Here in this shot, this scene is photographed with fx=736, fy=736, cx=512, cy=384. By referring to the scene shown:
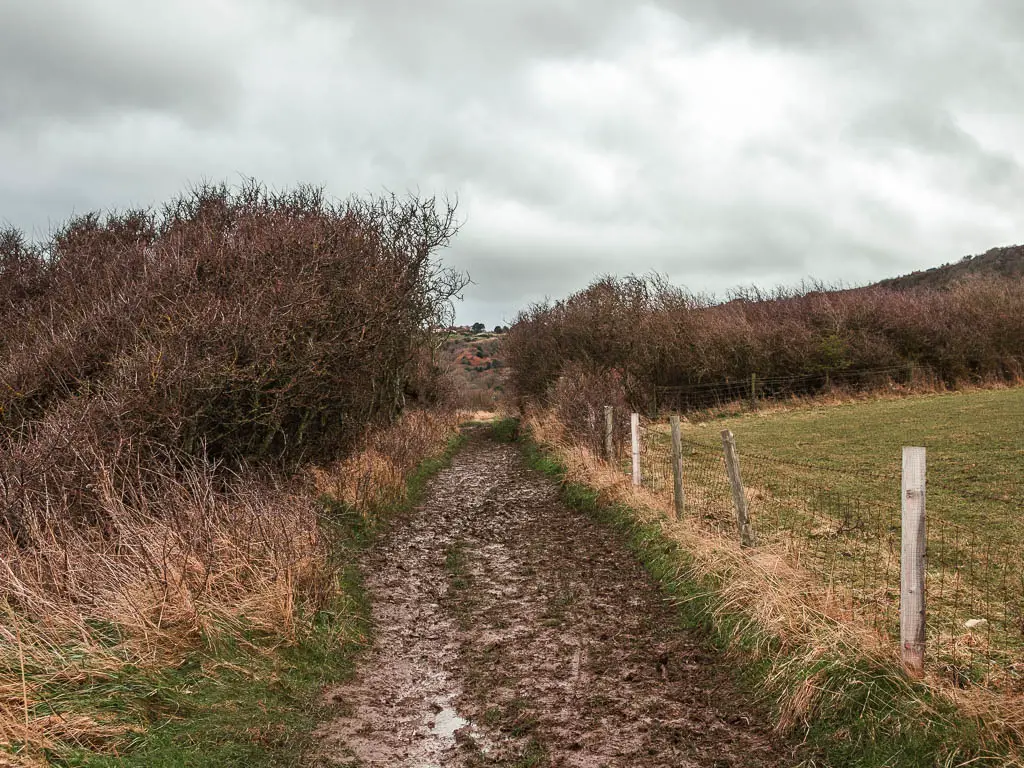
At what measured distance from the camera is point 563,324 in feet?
104

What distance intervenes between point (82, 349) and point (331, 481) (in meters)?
4.76

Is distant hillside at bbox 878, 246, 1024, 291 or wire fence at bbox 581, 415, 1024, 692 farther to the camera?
distant hillside at bbox 878, 246, 1024, 291

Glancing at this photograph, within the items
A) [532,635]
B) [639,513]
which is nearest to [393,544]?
[639,513]

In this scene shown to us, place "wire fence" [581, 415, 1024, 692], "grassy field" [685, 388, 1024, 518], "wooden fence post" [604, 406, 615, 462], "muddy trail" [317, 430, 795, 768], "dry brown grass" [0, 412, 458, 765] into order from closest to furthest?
1. "dry brown grass" [0, 412, 458, 765]
2. "muddy trail" [317, 430, 795, 768]
3. "wire fence" [581, 415, 1024, 692]
4. "grassy field" [685, 388, 1024, 518]
5. "wooden fence post" [604, 406, 615, 462]

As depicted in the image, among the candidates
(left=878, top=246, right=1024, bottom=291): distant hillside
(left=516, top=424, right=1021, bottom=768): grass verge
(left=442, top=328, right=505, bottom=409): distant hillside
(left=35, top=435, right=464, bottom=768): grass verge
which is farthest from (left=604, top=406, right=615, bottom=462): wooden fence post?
(left=878, top=246, right=1024, bottom=291): distant hillside

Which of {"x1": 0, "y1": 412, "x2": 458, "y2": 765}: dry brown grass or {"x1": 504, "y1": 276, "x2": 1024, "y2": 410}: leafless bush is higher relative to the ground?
{"x1": 504, "y1": 276, "x2": 1024, "y2": 410}: leafless bush

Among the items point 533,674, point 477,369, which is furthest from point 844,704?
point 477,369

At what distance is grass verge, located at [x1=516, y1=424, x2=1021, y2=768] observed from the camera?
12.4 ft

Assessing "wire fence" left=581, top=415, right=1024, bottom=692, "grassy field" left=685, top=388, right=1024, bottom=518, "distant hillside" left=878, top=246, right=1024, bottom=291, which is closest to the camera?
"wire fence" left=581, top=415, right=1024, bottom=692

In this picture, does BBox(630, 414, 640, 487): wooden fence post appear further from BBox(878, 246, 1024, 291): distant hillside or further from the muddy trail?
BBox(878, 246, 1024, 291): distant hillside

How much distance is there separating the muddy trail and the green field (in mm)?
1462

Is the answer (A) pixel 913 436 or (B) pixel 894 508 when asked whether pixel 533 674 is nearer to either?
(B) pixel 894 508

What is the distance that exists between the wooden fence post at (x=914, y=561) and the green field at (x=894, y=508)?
0.34 metres

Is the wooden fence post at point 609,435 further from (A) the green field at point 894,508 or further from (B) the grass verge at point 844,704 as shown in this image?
(B) the grass verge at point 844,704
